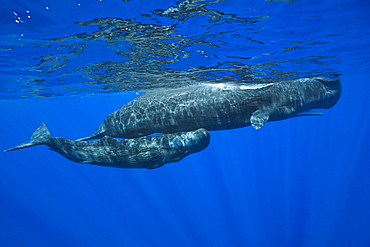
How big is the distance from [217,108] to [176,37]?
11.0ft

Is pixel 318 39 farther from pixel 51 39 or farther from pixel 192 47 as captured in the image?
pixel 51 39

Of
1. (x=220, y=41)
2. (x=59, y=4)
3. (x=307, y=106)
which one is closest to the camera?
(x=59, y=4)

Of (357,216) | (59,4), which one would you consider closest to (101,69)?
(59,4)

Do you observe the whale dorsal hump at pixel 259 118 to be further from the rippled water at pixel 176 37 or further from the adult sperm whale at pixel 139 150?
the rippled water at pixel 176 37

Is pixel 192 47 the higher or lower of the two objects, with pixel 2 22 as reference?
lower

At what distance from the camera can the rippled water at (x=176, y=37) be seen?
16.9ft

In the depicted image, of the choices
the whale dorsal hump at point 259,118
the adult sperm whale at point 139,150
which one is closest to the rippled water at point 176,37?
Result: the whale dorsal hump at point 259,118

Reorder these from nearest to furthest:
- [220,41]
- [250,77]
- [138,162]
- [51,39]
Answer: [138,162], [51,39], [220,41], [250,77]

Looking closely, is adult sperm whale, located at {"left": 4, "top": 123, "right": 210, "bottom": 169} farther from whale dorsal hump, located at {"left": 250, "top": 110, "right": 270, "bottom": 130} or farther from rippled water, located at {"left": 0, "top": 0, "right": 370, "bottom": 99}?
rippled water, located at {"left": 0, "top": 0, "right": 370, "bottom": 99}

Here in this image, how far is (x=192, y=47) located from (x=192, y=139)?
5.12m

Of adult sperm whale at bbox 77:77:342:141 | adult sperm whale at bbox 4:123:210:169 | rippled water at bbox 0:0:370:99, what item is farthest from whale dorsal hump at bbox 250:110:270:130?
rippled water at bbox 0:0:370:99

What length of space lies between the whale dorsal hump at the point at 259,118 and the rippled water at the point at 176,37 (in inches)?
114

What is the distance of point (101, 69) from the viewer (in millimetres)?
10227

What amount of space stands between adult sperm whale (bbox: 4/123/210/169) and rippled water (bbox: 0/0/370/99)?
3.56m
